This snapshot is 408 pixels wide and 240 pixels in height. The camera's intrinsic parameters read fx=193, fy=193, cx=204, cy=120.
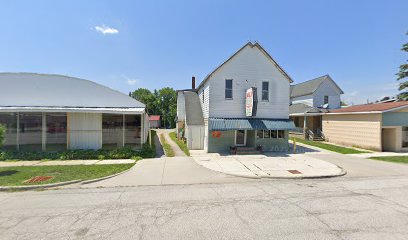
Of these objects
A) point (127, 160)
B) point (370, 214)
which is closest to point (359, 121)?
point (370, 214)

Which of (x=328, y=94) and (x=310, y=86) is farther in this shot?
(x=310, y=86)

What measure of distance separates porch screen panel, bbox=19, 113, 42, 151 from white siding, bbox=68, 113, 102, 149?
2.24 m

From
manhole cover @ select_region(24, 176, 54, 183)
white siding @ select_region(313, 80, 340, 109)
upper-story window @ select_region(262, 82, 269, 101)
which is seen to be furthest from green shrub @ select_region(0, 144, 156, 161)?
white siding @ select_region(313, 80, 340, 109)

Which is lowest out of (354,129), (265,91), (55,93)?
(354,129)

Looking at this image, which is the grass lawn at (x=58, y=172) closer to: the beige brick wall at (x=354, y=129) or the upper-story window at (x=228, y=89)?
the upper-story window at (x=228, y=89)

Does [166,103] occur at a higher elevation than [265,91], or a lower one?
higher

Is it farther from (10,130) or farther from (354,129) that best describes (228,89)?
(10,130)

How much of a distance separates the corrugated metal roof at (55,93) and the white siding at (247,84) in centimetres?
687

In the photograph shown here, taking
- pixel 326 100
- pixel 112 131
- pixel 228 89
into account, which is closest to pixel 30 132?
pixel 112 131

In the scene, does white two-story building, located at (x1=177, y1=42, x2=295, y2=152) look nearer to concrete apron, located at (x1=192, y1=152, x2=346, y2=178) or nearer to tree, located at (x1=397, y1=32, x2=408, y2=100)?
concrete apron, located at (x1=192, y1=152, x2=346, y2=178)

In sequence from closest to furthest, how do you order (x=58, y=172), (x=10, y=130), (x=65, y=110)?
1. (x=58, y=172)
2. (x=65, y=110)
3. (x=10, y=130)

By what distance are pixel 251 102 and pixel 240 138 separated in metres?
3.66

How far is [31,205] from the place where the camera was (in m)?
6.48

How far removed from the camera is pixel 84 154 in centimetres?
1373
